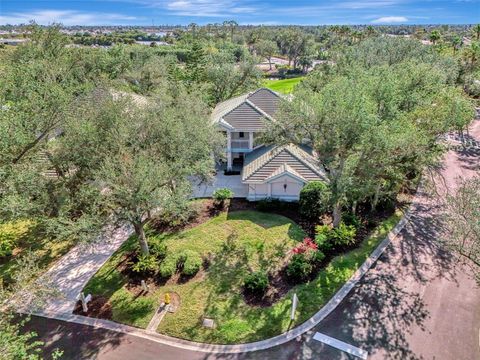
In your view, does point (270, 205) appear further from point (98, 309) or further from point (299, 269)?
point (98, 309)

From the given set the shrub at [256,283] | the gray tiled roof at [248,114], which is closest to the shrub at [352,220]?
the shrub at [256,283]

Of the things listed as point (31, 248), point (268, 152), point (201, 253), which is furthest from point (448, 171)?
point (31, 248)

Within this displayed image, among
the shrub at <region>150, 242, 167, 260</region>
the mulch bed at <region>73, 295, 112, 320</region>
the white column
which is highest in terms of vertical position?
the white column

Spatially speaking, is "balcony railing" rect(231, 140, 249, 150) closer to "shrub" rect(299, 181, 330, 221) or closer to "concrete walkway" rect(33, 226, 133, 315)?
"shrub" rect(299, 181, 330, 221)

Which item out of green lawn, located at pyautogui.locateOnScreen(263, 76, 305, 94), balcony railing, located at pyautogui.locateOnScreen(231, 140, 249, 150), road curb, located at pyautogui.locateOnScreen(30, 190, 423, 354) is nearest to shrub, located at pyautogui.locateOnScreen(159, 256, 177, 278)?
road curb, located at pyautogui.locateOnScreen(30, 190, 423, 354)

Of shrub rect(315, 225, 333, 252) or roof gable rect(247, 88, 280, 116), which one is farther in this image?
roof gable rect(247, 88, 280, 116)

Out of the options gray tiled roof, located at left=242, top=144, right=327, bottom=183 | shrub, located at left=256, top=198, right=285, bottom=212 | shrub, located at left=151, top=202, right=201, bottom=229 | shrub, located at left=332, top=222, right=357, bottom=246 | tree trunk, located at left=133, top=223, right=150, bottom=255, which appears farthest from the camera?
gray tiled roof, located at left=242, top=144, right=327, bottom=183
